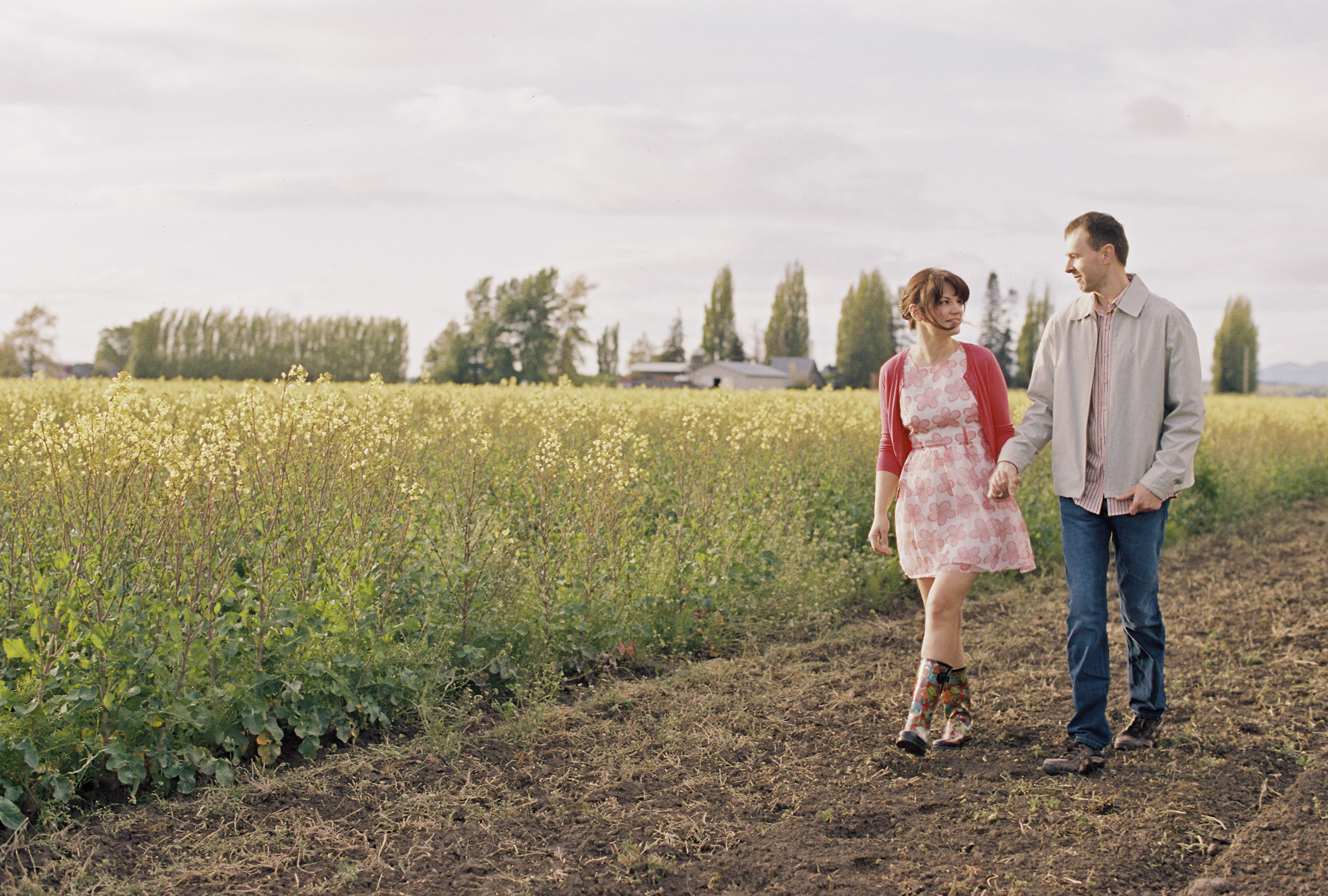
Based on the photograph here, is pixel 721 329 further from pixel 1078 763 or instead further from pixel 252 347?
pixel 1078 763

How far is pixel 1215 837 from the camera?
3.57 m

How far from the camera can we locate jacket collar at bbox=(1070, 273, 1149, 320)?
13.5ft

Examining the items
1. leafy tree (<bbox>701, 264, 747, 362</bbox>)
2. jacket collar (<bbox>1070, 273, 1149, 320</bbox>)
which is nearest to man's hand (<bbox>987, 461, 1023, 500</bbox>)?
jacket collar (<bbox>1070, 273, 1149, 320</bbox>)

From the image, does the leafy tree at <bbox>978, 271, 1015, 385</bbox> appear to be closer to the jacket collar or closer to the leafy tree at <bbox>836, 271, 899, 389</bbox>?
the leafy tree at <bbox>836, 271, 899, 389</bbox>

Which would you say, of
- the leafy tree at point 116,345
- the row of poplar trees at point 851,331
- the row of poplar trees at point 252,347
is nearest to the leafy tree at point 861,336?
the row of poplar trees at point 851,331

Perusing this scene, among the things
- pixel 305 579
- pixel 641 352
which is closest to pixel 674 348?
pixel 641 352

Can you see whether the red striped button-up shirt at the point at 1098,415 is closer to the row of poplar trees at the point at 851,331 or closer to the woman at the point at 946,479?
the woman at the point at 946,479

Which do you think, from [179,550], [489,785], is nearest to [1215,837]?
[489,785]

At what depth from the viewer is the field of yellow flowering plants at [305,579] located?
3889 millimetres

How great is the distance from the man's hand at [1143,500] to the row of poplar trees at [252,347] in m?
46.3

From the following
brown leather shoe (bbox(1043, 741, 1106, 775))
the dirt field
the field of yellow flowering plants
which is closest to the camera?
the dirt field

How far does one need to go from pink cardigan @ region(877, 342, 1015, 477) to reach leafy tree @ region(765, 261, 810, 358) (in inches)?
2995

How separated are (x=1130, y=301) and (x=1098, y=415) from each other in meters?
0.50

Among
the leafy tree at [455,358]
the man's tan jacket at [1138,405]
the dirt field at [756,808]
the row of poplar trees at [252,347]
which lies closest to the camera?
the dirt field at [756,808]
